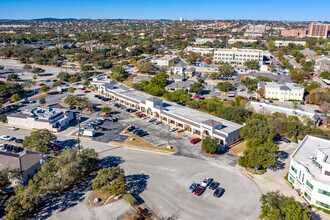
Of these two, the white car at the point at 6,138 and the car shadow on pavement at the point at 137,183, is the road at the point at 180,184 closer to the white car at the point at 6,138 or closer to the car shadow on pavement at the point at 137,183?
the car shadow on pavement at the point at 137,183

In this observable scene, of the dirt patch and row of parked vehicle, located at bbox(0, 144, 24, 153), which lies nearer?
the dirt patch

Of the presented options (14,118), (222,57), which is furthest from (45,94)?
(222,57)

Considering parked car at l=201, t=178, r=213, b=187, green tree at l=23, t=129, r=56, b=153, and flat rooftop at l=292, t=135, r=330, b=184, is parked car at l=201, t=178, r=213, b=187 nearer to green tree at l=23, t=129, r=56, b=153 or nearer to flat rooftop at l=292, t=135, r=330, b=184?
flat rooftop at l=292, t=135, r=330, b=184

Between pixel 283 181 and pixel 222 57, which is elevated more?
pixel 222 57

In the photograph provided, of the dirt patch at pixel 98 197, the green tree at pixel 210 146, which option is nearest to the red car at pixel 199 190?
the green tree at pixel 210 146

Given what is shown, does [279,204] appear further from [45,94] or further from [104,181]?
[45,94]

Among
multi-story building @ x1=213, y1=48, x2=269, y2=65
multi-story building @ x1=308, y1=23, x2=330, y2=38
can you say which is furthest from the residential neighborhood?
multi-story building @ x1=308, y1=23, x2=330, y2=38

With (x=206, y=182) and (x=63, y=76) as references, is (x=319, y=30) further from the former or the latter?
(x=206, y=182)
